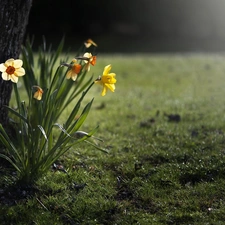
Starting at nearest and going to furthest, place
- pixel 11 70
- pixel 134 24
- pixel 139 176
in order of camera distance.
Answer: pixel 11 70 < pixel 139 176 < pixel 134 24

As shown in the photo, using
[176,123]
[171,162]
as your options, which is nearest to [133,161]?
[171,162]

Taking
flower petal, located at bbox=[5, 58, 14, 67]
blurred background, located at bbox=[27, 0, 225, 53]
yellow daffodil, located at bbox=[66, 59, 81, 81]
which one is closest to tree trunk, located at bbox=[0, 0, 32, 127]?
flower petal, located at bbox=[5, 58, 14, 67]

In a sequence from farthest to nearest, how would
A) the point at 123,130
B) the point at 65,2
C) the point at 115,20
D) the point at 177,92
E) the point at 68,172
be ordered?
the point at 115,20 → the point at 65,2 → the point at 177,92 → the point at 123,130 → the point at 68,172

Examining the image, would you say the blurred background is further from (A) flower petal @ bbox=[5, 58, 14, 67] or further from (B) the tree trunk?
(A) flower petal @ bbox=[5, 58, 14, 67]

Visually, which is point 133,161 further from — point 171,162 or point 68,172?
point 68,172

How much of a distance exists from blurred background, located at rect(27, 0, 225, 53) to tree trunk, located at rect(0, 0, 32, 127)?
35.8 feet

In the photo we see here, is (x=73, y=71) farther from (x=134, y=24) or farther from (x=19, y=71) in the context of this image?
(x=134, y=24)

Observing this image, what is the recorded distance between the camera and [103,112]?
6047 mm

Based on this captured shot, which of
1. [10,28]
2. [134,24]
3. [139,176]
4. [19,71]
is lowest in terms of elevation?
[134,24]

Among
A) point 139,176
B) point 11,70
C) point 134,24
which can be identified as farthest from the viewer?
point 134,24

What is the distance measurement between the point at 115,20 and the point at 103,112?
12.3 m

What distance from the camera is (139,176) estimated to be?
3.78 metres

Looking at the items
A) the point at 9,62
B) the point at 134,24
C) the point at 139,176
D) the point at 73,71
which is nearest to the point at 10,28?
the point at 9,62

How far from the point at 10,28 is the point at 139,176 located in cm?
157
